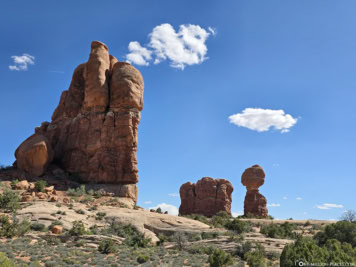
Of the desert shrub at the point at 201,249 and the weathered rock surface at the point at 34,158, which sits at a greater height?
the weathered rock surface at the point at 34,158

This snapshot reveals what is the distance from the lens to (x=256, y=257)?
1756cm

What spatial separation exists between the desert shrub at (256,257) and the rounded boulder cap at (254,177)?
33.6 m

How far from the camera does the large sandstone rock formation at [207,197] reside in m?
53.5

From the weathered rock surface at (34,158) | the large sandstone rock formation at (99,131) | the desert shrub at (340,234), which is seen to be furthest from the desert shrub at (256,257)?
the weathered rock surface at (34,158)

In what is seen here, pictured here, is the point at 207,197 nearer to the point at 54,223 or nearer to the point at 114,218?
the point at 114,218

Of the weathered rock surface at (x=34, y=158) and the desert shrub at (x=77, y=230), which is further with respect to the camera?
the weathered rock surface at (x=34, y=158)

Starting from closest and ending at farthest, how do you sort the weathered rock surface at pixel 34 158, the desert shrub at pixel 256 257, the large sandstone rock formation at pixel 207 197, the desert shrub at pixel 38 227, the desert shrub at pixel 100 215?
the desert shrub at pixel 256 257, the desert shrub at pixel 38 227, the desert shrub at pixel 100 215, the weathered rock surface at pixel 34 158, the large sandstone rock formation at pixel 207 197

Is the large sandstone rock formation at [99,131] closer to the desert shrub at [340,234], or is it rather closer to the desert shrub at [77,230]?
the desert shrub at [77,230]

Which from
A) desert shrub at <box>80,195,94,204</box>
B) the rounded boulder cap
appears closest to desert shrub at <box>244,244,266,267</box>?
desert shrub at <box>80,195,94,204</box>

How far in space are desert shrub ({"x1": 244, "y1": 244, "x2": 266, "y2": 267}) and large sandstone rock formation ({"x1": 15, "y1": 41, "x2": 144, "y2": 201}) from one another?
2104 centimetres

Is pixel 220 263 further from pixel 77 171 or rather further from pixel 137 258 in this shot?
pixel 77 171

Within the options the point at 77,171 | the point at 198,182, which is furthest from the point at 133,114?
the point at 198,182

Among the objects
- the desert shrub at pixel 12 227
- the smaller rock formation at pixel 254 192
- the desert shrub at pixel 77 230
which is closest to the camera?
the desert shrub at pixel 12 227

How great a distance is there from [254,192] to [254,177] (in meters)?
2.73
